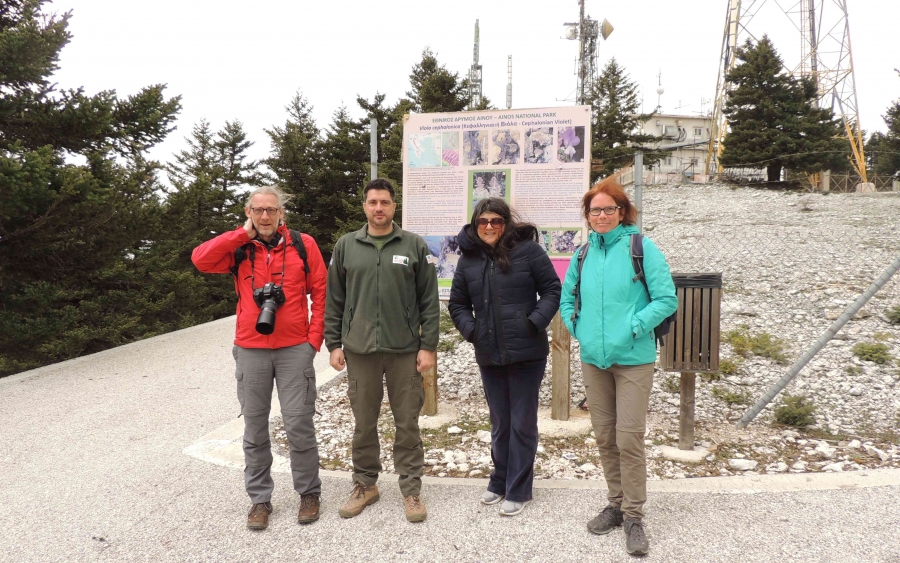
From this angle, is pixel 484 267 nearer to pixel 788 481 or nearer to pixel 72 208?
pixel 788 481

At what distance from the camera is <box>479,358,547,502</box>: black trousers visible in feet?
10.4

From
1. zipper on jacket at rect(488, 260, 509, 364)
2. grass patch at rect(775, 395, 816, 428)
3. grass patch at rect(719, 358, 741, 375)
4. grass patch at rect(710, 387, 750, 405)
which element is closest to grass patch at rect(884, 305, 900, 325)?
grass patch at rect(719, 358, 741, 375)

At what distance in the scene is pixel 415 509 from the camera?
3.15 meters

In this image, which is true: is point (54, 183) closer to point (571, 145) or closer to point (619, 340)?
point (571, 145)

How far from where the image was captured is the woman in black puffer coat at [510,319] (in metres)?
3.12

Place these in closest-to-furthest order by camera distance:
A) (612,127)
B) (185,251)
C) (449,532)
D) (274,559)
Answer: (274,559)
(449,532)
(185,251)
(612,127)

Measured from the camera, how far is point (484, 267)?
322cm

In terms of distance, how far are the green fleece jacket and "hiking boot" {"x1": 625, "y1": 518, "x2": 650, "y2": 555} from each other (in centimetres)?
142

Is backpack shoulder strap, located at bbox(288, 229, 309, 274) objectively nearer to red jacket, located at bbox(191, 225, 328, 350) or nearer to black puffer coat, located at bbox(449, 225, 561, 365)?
red jacket, located at bbox(191, 225, 328, 350)

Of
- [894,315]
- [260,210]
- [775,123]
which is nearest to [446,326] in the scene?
[260,210]

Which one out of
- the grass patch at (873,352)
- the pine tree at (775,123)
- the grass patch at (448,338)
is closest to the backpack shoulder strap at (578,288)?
the grass patch at (448,338)

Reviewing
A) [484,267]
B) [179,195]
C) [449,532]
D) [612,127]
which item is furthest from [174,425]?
[612,127]

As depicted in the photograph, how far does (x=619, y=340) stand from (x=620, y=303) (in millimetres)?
199

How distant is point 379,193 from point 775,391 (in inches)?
133
